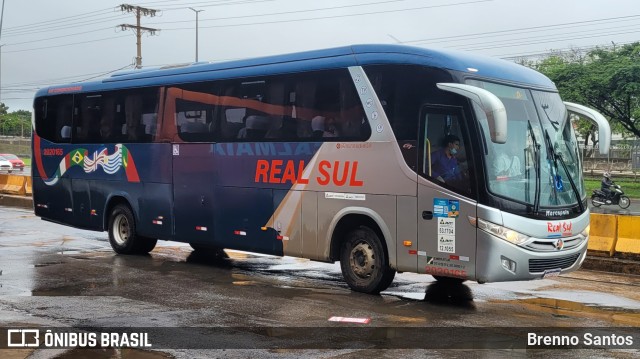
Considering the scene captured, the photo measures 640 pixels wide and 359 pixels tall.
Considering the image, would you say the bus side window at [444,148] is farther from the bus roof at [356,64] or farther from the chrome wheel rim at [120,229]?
the chrome wheel rim at [120,229]

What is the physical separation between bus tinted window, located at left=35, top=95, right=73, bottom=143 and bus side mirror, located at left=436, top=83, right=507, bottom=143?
10.3 metres

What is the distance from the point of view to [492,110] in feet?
28.7

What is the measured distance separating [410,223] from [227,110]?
4253 millimetres

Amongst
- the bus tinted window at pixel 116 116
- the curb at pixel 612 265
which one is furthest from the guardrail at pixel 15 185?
the curb at pixel 612 265

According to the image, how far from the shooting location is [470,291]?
11.0 meters

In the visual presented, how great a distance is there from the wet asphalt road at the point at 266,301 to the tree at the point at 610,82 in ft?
105

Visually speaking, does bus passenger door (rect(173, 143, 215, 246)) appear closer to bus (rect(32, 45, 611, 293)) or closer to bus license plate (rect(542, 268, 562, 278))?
bus (rect(32, 45, 611, 293))

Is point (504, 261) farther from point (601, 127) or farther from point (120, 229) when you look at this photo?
point (120, 229)

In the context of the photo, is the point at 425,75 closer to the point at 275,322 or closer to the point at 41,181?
the point at 275,322

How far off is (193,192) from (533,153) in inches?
252

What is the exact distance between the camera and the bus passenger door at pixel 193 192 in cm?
1302

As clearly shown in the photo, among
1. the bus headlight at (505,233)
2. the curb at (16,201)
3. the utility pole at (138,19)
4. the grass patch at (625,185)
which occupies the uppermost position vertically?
the utility pole at (138,19)

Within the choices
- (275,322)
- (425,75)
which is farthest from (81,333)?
(425,75)

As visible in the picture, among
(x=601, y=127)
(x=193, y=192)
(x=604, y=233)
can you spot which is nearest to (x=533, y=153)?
(x=601, y=127)
